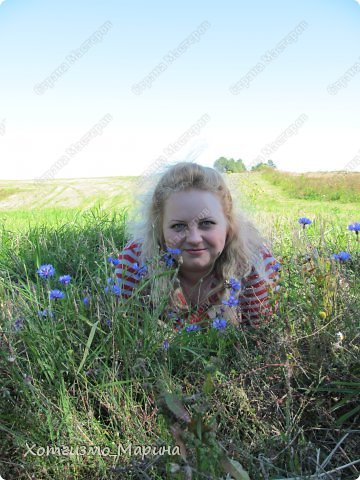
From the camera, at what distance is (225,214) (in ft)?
8.83

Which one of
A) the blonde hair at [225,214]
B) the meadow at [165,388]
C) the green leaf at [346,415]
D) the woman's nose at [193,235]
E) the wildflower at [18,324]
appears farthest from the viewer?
the blonde hair at [225,214]

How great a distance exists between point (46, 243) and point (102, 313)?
80.0 inches

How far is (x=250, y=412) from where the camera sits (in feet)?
4.98

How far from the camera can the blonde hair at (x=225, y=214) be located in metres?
2.54

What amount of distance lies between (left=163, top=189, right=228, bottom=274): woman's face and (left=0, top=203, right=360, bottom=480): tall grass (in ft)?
1.89

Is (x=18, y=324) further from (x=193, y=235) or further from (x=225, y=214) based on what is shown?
(x=225, y=214)

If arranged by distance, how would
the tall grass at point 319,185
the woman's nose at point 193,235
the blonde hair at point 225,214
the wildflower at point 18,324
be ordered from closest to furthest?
the wildflower at point 18,324 < the woman's nose at point 193,235 < the blonde hair at point 225,214 < the tall grass at point 319,185

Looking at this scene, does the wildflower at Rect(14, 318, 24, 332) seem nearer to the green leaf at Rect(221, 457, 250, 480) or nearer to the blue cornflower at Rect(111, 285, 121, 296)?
the blue cornflower at Rect(111, 285, 121, 296)

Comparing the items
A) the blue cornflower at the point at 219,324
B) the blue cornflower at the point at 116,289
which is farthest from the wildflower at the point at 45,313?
the blue cornflower at the point at 219,324

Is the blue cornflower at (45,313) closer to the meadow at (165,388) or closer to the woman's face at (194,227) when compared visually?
the meadow at (165,388)

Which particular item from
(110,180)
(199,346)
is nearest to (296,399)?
(199,346)

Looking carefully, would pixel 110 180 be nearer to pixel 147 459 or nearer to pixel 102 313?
pixel 102 313

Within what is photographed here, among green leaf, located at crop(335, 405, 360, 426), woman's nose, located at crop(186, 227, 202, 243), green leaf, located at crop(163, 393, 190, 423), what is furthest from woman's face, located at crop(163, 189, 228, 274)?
green leaf, located at crop(163, 393, 190, 423)

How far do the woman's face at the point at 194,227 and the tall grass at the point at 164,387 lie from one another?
58cm
